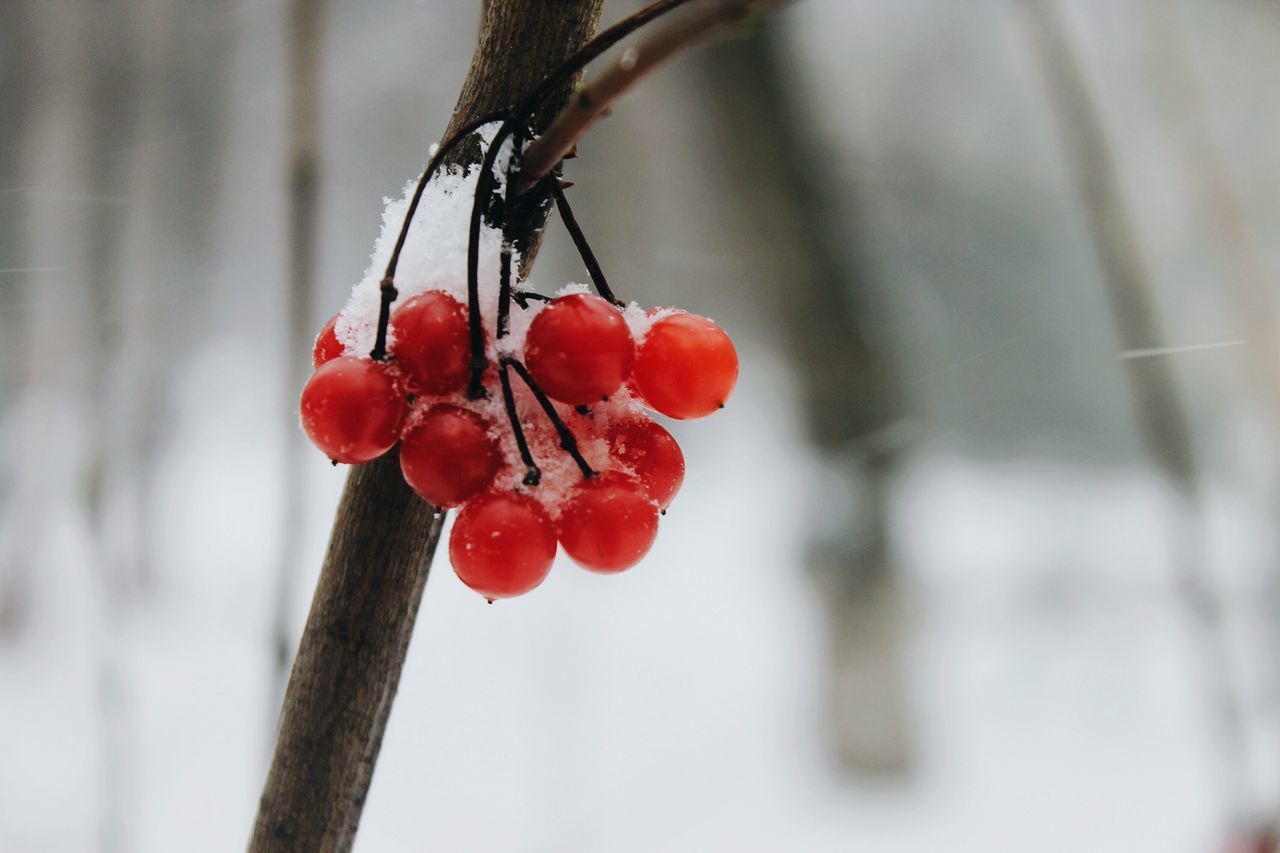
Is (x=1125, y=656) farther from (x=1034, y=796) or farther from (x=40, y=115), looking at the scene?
(x=40, y=115)

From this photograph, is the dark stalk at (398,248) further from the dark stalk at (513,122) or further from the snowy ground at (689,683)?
the snowy ground at (689,683)

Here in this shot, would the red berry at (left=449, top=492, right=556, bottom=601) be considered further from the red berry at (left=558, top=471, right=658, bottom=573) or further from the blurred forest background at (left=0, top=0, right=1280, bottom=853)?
the blurred forest background at (left=0, top=0, right=1280, bottom=853)

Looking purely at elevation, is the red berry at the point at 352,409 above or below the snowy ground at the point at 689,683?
above

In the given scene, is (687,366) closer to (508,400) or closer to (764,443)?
(508,400)

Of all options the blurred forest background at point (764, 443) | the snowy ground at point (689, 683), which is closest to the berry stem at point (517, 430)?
the blurred forest background at point (764, 443)

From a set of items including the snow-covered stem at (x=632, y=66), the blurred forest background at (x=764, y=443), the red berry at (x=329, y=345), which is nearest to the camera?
the snow-covered stem at (x=632, y=66)

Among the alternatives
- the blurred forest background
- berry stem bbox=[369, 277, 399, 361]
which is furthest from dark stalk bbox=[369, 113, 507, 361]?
the blurred forest background
